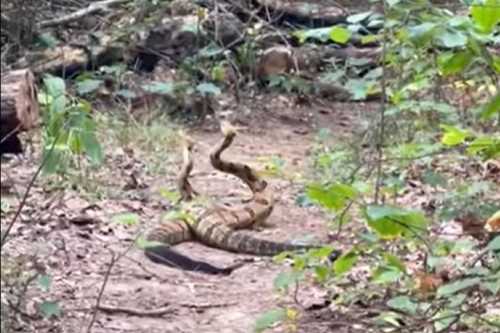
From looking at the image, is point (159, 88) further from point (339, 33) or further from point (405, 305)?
point (339, 33)

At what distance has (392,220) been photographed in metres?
3.40

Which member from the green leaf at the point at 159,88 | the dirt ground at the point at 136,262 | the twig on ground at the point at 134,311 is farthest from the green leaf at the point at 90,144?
the green leaf at the point at 159,88

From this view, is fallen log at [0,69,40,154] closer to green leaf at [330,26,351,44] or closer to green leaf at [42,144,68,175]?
green leaf at [330,26,351,44]

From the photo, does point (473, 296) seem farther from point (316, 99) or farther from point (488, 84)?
point (316, 99)

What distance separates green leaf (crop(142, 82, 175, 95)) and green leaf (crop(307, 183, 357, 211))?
6.18 metres

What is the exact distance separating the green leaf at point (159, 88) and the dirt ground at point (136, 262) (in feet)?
3.91

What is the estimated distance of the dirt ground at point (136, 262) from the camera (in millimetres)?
4758

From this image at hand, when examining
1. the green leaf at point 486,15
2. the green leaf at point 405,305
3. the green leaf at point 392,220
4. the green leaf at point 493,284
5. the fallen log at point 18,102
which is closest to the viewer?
the green leaf at point 486,15

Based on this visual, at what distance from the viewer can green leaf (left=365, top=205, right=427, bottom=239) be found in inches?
128

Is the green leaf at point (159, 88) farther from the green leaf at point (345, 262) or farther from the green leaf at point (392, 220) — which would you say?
the green leaf at point (392, 220)

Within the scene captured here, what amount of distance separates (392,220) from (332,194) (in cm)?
21

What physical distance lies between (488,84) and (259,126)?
2412 mm

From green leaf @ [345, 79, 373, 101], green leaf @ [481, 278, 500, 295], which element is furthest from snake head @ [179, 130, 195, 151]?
green leaf @ [481, 278, 500, 295]

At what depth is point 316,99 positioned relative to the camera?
1096cm
